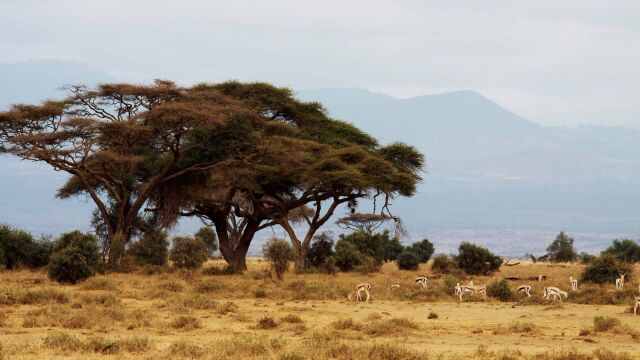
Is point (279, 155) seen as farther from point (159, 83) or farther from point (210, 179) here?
point (159, 83)

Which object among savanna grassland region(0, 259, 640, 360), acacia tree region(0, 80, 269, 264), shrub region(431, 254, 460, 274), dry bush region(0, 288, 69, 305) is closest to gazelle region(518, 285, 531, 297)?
savanna grassland region(0, 259, 640, 360)

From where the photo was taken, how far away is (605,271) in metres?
42.6

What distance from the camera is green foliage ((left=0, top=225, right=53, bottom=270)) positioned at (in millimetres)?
43969

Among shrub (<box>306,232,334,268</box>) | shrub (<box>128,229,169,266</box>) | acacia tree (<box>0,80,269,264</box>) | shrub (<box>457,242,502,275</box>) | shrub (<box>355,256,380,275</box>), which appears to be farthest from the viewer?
shrub (<box>457,242,502,275</box>)

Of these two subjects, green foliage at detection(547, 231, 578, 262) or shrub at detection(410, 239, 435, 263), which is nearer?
shrub at detection(410, 239, 435, 263)

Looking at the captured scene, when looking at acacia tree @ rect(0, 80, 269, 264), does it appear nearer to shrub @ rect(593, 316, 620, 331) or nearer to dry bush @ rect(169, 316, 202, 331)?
dry bush @ rect(169, 316, 202, 331)

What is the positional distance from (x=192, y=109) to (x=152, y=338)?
2075 cm

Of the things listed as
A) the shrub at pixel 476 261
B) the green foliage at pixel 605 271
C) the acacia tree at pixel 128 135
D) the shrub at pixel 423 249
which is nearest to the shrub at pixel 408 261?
the shrub at pixel 476 261

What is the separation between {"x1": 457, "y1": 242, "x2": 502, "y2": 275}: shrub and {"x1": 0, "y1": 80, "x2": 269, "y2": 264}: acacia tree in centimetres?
1448

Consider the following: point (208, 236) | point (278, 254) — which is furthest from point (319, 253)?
point (208, 236)

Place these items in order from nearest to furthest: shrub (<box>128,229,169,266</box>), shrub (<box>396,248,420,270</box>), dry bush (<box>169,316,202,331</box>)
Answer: dry bush (<box>169,316,202,331</box>) → shrub (<box>128,229,169,266</box>) → shrub (<box>396,248,420,270</box>)

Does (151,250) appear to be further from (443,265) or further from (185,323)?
(185,323)

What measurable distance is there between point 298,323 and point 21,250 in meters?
24.4

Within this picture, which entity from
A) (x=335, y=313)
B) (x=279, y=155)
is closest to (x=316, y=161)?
(x=279, y=155)
